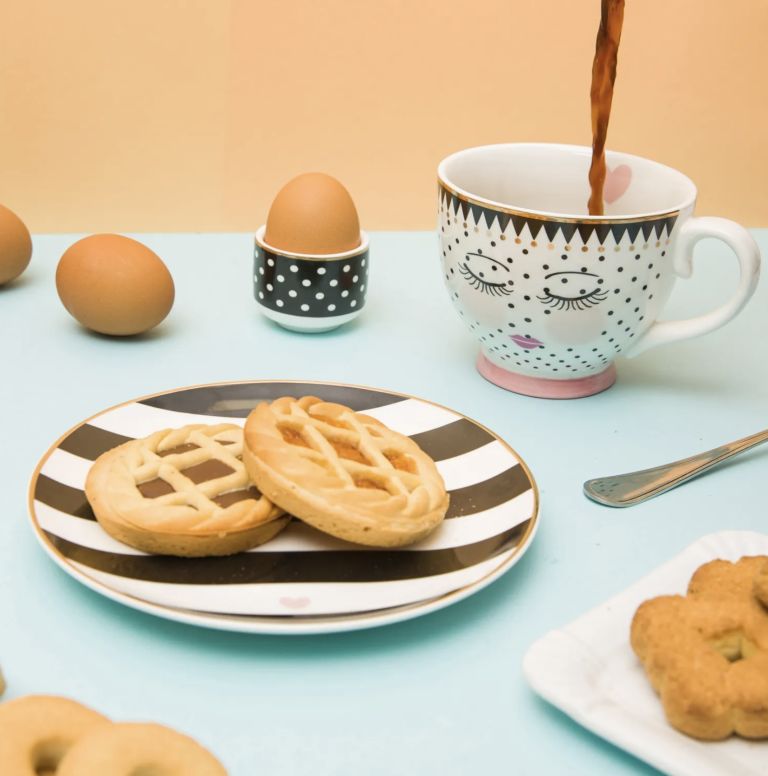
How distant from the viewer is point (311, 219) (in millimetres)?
982

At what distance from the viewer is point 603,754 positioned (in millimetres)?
514

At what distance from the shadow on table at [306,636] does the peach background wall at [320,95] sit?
1.23 meters

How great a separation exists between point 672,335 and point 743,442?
12 centimetres

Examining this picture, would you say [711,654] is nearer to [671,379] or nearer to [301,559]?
[301,559]

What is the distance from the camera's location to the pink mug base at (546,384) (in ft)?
3.00

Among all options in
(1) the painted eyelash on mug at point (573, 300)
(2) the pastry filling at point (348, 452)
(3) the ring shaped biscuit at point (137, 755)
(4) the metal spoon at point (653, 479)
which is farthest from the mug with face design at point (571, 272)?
(3) the ring shaped biscuit at point (137, 755)

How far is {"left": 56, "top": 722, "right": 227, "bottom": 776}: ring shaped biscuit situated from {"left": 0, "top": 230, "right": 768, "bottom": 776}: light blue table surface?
2.2 inches

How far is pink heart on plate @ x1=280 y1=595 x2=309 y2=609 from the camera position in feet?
1.88

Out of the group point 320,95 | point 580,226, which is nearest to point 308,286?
point 580,226

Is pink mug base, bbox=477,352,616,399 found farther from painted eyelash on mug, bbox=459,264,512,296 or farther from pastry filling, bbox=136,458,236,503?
pastry filling, bbox=136,458,236,503

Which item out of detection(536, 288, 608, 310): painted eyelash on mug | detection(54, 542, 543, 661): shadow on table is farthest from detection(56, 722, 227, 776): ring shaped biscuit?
detection(536, 288, 608, 310): painted eyelash on mug

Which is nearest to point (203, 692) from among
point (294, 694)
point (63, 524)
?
point (294, 694)

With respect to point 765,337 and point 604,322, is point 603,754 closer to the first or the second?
point 604,322

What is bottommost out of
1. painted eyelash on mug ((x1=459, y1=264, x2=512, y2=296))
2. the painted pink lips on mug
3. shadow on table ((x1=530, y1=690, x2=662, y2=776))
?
shadow on table ((x1=530, y1=690, x2=662, y2=776))
